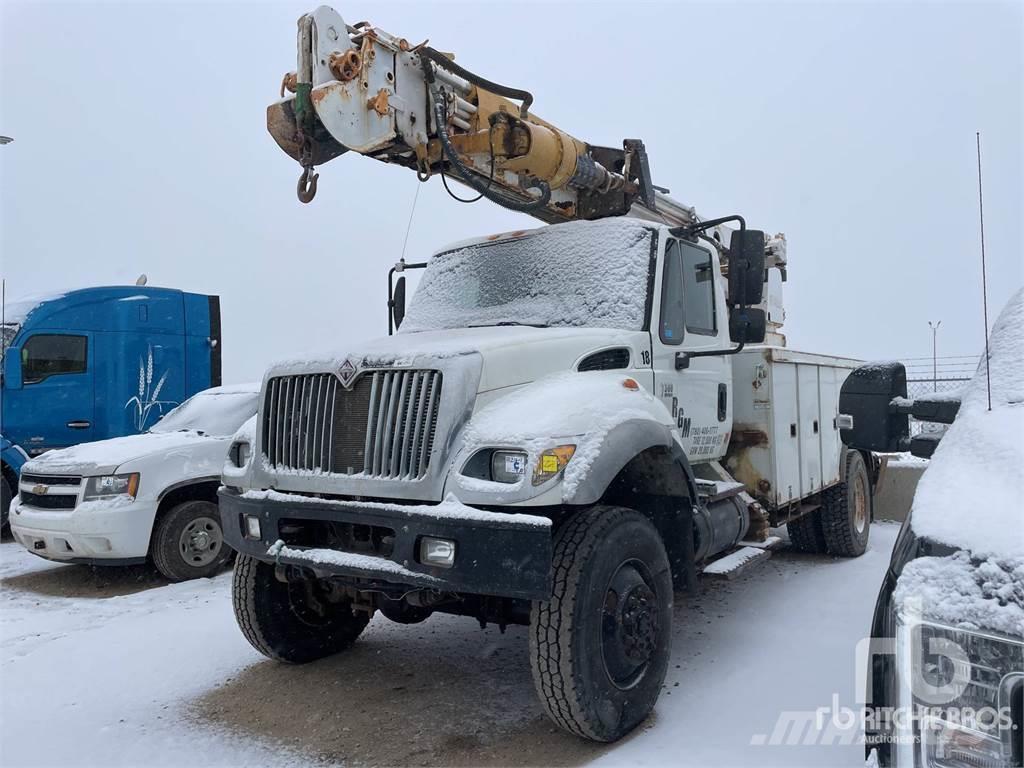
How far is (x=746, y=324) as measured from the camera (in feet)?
14.6

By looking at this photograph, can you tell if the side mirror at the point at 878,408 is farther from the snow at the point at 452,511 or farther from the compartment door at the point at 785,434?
the compartment door at the point at 785,434

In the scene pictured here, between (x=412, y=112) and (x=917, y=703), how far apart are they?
13.0 feet

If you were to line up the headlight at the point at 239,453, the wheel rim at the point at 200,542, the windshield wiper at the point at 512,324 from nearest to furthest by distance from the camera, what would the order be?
the headlight at the point at 239,453, the windshield wiper at the point at 512,324, the wheel rim at the point at 200,542

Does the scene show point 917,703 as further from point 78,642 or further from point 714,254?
point 78,642

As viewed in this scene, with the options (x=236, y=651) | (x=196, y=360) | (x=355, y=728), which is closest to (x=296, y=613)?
(x=236, y=651)

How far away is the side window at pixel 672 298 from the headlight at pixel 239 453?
7.94ft

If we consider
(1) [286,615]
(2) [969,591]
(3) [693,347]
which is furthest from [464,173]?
(2) [969,591]

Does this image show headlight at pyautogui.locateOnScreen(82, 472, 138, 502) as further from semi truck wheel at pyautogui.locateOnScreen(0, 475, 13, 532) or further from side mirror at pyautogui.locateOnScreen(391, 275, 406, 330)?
semi truck wheel at pyautogui.locateOnScreen(0, 475, 13, 532)

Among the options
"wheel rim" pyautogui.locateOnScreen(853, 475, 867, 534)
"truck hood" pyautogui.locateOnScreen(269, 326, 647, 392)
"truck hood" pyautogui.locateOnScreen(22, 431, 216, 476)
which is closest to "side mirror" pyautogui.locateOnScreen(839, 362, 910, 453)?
"truck hood" pyautogui.locateOnScreen(269, 326, 647, 392)

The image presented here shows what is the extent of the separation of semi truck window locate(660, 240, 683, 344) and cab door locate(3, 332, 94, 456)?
7.87m

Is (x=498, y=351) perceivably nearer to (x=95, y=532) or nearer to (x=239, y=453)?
(x=239, y=453)

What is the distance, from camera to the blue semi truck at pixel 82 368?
30.8 ft

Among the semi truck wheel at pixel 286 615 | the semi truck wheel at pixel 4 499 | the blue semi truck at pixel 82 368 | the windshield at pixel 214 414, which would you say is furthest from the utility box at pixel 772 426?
the semi truck wheel at pixel 4 499

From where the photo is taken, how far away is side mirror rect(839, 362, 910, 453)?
283cm
